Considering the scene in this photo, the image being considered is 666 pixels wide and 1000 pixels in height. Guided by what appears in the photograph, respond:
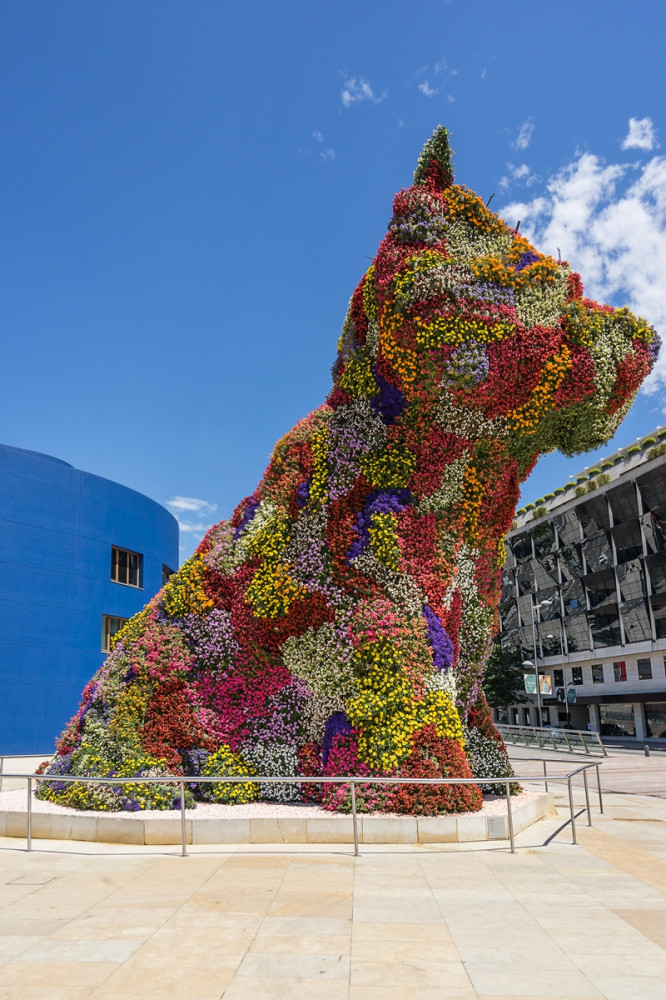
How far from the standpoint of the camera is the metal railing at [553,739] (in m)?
27.4

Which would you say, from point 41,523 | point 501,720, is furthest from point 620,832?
point 501,720

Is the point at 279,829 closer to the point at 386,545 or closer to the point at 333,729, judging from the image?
the point at 333,729

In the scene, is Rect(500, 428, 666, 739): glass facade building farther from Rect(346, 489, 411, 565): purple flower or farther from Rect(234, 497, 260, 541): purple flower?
Rect(346, 489, 411, 565): purple flower

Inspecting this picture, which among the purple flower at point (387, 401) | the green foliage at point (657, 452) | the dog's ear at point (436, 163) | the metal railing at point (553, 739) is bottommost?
the metal railing at point (553, 739)

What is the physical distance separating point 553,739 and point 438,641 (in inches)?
818

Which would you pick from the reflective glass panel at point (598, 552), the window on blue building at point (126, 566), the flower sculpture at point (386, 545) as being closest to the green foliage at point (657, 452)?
the reflective glass panel at point (598, 552)

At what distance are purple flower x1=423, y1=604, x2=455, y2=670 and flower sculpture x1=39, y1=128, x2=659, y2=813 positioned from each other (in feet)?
0.09

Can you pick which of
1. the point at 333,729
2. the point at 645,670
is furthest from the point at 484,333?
the point at 645,670

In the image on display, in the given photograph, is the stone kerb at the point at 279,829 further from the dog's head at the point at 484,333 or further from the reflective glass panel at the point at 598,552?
the reflective glass panel at the point at 598,552

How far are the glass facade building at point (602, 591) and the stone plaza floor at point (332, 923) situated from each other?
27853mm

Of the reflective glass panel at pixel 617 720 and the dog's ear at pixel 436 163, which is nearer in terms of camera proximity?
the dog's ear at pixel 436 163

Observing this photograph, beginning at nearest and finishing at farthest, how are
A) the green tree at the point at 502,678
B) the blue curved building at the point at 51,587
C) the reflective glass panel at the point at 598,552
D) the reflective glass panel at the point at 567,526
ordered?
1. the blue curved building at the point at 51,587
2. the reflective glass panel at the point at 598,552
3. the green tree at the point at 502,678
4. the reflective glass panel at the point at 567,526

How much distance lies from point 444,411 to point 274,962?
6.89m

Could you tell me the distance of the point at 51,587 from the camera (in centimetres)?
2958
